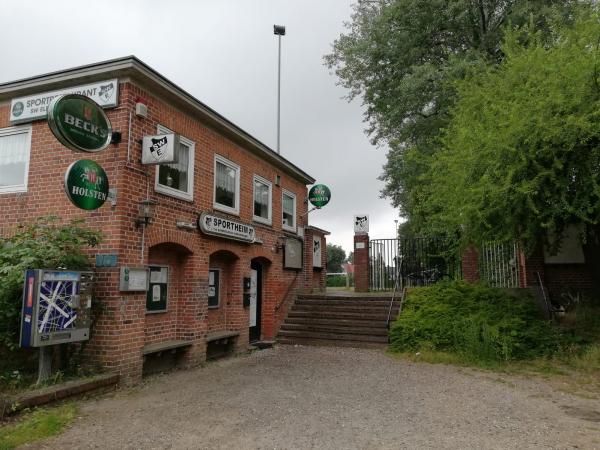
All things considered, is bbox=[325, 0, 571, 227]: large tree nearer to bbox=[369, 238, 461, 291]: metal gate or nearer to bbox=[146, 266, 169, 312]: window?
bbox=[369, 238, 461, 291]: metal gate

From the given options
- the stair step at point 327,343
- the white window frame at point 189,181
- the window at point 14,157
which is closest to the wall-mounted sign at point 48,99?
the window at point 14,157

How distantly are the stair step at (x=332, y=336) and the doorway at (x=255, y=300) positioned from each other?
2.45 feet

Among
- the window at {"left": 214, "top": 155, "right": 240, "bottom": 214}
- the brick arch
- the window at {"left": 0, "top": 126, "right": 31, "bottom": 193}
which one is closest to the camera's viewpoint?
the brick arch

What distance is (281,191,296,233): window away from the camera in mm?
14924

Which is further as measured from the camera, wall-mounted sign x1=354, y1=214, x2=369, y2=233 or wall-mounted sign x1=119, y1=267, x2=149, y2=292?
wall-mounted sign x1=354, y1=214, x2=369, y2=233

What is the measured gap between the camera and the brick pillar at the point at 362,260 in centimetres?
1841

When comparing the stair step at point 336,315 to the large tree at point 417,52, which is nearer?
the stair step at point 336,315

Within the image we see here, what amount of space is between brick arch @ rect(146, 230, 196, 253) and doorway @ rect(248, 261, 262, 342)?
3520mm

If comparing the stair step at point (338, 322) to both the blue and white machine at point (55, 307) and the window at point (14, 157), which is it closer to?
the blue and white machine at point (55, 307)

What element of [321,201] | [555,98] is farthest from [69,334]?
[321,201]

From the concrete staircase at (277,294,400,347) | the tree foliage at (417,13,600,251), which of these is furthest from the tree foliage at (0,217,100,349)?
the tree foliage at (417,13,600,251)

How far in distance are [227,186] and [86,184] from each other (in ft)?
15.2

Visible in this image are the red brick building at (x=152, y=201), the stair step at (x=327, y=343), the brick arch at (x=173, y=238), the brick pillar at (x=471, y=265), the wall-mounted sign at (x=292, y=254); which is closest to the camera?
the red brick building at (x=152, y=201)

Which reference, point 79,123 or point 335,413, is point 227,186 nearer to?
point 79,123
